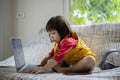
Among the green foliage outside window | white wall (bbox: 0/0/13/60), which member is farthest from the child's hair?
white wall (bbox: 0/0/13/60)

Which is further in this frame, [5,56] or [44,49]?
[5,56]

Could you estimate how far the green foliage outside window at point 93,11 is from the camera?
2.76 meters

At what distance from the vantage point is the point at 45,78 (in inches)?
47.8

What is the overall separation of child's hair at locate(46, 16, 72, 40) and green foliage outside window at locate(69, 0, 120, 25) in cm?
128

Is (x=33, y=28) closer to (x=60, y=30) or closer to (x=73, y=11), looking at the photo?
(x=73, y=11)

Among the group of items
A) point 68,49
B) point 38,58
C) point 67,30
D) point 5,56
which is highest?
point 67,30

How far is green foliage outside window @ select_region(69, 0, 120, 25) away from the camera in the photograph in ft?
9.04

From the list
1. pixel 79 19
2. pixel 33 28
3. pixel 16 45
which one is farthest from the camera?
pixel 33 28

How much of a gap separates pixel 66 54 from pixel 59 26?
24cm

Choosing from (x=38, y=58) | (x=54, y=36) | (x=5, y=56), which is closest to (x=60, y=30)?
(x=54, y=36)

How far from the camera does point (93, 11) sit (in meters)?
2.89

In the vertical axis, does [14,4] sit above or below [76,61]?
above

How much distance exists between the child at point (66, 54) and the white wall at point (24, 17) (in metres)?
1.46

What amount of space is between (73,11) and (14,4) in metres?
0.98
